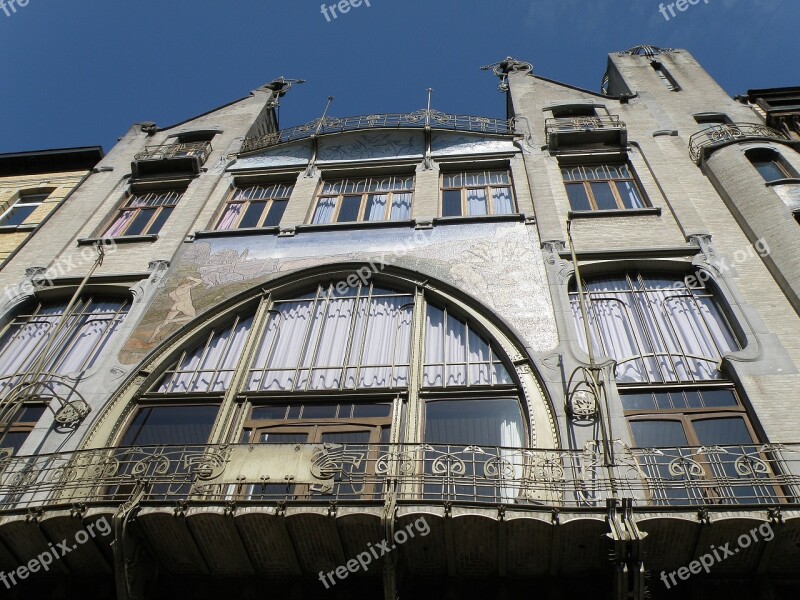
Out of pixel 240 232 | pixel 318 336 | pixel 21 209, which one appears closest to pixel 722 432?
pixel 318 336

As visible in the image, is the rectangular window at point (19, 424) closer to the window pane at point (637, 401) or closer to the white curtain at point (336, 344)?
the white curtain at point (336, 344)

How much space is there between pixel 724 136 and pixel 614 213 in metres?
A: 4.67

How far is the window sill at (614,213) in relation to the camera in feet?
50.5

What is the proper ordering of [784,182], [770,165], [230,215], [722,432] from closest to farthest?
[722,432], [784,182], [770,165], [230,215]

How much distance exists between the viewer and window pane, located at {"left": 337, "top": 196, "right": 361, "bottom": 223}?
17.3 metres

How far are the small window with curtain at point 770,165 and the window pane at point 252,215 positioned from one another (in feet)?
42.4

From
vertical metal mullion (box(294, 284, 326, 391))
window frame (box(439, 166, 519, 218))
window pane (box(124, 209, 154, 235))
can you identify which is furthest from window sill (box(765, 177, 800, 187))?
window pane (box(124, 209, 154, 235))

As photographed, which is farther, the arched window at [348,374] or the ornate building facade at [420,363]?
the arched window at [348,374]

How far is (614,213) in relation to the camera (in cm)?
1559

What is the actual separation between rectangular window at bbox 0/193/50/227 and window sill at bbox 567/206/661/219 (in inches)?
616

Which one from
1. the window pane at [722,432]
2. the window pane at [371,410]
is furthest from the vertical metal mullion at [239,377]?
the window pane at [722,432]

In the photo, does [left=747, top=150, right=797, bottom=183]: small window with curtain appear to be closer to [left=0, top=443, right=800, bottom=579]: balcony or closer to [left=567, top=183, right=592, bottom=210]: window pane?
[left=567, top=183, right=592, bottom=210]: window pane

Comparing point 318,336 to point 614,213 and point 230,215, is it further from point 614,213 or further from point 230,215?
point 614,213

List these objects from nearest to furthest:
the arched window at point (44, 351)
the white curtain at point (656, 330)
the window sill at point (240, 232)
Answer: the white curtain at point (656, 330)
the arched window at point (44, 351)
the window sill at point (240, 232)
